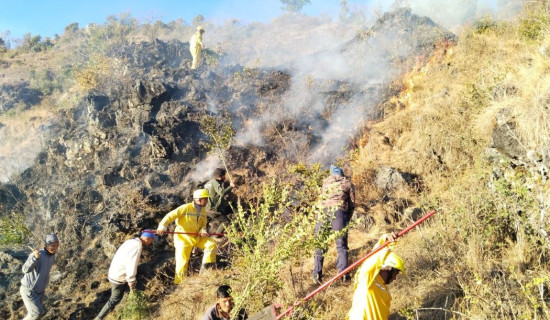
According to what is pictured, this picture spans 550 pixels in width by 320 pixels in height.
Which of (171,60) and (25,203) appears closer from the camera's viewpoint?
(25,203)

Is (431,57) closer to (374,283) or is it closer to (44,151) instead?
(374,283)

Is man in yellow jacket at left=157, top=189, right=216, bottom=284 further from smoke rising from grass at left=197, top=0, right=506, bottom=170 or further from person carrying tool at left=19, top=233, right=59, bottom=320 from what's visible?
smoke rising from grass at left=197, top=0, right=506, bottom=170

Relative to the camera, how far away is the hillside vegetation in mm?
3566

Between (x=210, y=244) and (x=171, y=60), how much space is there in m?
14.3

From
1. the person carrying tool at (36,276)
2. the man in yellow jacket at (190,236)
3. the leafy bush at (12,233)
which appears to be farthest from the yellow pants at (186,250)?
the leafy bush at (12,233)

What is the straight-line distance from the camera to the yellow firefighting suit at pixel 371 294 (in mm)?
2934

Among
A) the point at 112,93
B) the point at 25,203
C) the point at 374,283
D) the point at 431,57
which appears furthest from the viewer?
the point at 112,93

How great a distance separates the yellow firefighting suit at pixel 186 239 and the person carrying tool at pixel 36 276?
170cm

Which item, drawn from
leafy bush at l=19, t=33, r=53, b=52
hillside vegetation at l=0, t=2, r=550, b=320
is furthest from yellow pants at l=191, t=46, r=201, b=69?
leafy bush at l=19, t=33, r=53, b=52

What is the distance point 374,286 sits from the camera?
120 inches

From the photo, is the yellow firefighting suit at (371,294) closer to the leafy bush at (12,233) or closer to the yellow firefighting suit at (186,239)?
the yellow firefighting suit at (186,239)

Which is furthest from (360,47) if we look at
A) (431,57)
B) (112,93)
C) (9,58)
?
(9,58)

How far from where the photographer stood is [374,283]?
10.00ft

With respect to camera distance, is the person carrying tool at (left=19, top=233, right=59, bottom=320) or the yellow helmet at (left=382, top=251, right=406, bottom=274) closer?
the yellow helmet at (left=382, top=251, right=406, bottom=274)
